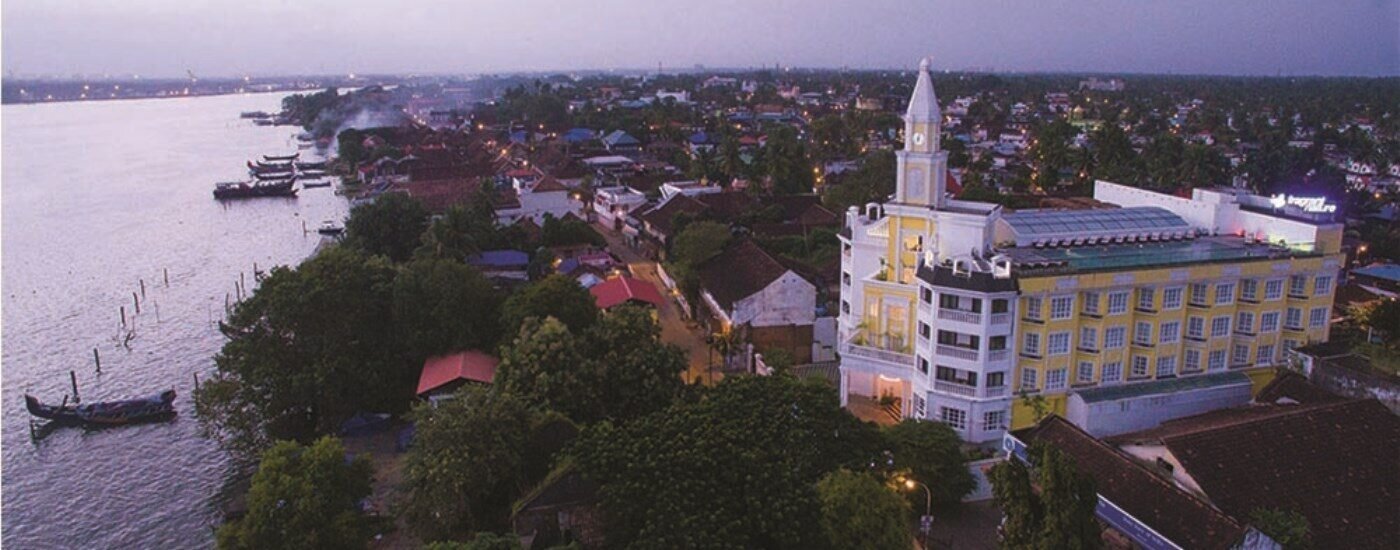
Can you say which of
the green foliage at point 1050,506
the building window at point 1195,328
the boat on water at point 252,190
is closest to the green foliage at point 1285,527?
the green foliage at point 1050,506

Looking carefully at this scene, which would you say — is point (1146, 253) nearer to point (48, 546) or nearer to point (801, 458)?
point (801, 458)

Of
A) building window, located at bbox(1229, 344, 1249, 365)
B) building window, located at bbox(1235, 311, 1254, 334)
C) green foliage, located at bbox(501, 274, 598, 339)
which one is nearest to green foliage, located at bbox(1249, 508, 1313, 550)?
building window, located at bbox(1229, 344, 1249, 365)

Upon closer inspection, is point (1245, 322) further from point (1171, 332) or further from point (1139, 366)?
point (1139, 366)

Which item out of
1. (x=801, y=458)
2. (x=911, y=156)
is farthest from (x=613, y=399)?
(x=911, y=156)

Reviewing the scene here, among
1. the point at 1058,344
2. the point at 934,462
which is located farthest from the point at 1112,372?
the point at 934,462

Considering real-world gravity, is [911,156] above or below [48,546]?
above

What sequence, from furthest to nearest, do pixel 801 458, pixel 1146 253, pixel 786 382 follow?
pixel 1146 253 < pixel 786 382 < pixel 801 458
